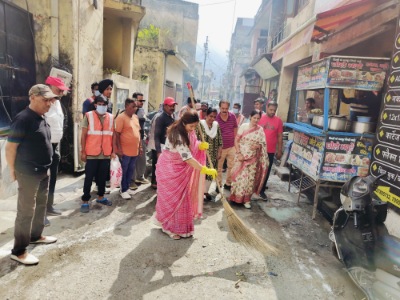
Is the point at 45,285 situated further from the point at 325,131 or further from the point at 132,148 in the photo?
the point at 325,131

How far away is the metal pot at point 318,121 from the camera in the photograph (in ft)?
14.8

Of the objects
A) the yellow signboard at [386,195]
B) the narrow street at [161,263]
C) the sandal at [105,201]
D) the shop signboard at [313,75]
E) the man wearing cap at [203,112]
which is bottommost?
the narrow street at [161,263]

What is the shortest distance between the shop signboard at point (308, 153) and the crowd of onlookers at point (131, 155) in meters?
0.37

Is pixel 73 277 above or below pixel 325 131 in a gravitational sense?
below

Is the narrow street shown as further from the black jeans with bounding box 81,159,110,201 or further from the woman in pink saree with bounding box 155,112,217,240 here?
the black jeans with bounding box 81,159,110,201

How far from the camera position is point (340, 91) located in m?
5.25

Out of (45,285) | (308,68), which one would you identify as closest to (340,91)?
(308,68)

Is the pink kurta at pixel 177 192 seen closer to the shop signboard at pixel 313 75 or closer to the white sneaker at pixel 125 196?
the white sneaker at pixel 125 196

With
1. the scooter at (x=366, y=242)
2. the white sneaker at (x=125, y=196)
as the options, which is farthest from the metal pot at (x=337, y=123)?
the white sneaker at (x=125, y=196)

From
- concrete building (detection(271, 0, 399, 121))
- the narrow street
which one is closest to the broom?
the narrow street

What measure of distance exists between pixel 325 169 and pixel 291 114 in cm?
681

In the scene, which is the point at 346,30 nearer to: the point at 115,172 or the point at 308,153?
the point at 308,153

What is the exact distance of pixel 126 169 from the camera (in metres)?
4.89

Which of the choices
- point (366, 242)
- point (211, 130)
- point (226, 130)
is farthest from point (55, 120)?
point (366, 242)
